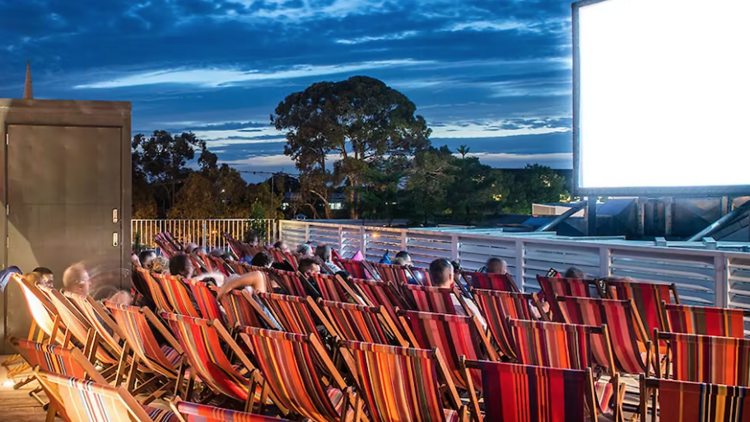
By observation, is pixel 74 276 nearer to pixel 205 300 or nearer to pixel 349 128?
pixel 205 300

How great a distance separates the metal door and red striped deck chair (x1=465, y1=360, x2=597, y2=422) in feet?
13.6

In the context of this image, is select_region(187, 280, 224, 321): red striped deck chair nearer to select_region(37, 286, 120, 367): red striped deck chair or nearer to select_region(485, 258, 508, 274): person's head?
select_region(37, 286, 120, 367): red striped deck chair

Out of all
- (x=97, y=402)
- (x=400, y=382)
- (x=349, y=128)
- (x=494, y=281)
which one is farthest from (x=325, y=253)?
(x=349, y=128)

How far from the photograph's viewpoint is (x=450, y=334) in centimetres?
339

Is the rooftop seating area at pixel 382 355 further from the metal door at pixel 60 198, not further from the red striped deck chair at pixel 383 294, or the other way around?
the metal door at pixel 60 198

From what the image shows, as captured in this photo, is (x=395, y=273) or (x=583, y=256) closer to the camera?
(x=395, y=273)

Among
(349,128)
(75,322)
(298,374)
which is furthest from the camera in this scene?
(349,128)

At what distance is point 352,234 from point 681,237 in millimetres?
5748

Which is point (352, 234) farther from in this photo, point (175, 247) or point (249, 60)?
point (249, 60)

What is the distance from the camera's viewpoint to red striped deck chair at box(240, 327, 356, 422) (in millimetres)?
2912

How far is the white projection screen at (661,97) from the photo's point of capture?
27.1 feet

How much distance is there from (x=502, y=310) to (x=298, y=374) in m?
1.45

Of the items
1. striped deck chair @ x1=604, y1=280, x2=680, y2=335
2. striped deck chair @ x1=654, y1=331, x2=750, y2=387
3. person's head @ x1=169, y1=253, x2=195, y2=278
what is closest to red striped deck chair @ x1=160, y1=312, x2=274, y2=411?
striped deck chair @ x1=654, y1=331, x2=750, y2=387

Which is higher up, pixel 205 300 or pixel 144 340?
pixel 205 300
